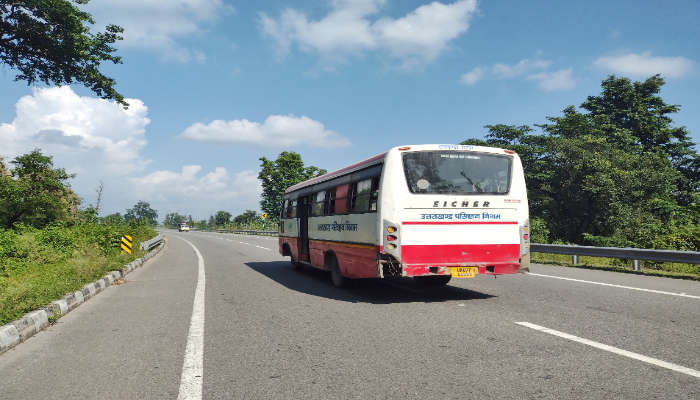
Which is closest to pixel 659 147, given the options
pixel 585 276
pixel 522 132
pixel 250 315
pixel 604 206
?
pixel 522 132

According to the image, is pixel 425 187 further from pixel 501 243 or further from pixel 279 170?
pixel 279 170

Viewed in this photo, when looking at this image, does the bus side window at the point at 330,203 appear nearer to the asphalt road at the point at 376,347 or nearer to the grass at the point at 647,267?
the asphalt road at the point at 376,347

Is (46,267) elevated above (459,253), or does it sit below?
below

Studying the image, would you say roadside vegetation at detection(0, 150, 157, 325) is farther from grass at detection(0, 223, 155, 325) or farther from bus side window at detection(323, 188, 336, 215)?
bus side window at detection(323, 188, 336, 215)

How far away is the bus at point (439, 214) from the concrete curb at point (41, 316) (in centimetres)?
509

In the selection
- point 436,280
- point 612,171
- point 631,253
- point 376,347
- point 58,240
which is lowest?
point 376,347

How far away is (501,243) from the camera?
8508 millimetres

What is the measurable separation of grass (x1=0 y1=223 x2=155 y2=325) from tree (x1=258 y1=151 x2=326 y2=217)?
47.8 meters

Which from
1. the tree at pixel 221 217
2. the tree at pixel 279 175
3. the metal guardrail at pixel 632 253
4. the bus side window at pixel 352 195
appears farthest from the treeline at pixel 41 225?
the tree at pixel 221 217

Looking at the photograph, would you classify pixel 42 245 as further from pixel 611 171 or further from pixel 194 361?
pixel 611 171

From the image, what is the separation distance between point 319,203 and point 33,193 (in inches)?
969

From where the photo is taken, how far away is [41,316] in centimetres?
682

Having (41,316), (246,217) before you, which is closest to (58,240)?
(41,316)

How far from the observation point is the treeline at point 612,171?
32.2 meters
